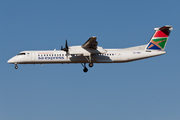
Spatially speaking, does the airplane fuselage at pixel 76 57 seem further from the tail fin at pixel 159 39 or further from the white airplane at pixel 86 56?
the tail fin at pixel 159 39

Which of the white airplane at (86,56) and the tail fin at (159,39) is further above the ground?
the tail fin at (159,39)

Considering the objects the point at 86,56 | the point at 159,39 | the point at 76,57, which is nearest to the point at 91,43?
the point at 86,56

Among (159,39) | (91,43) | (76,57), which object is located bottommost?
(76,57)

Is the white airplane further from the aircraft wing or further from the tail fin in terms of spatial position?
the aircraft wing

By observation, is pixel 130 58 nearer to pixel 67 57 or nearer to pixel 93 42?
pixel 93 42

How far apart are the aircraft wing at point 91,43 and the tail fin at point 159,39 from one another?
7173 mm

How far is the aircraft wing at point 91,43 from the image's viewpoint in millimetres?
33056

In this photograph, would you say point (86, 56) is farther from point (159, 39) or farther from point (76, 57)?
point (159, 39)

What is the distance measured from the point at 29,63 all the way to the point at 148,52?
1497 cm

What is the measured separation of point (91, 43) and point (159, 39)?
30.4 ft

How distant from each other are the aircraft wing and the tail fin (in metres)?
7.17

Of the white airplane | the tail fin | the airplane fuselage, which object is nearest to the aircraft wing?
Result: the white airplane

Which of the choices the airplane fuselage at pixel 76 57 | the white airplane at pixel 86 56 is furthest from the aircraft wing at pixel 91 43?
the airplane fuselage at pixel 76 57

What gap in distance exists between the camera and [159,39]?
37.7m
